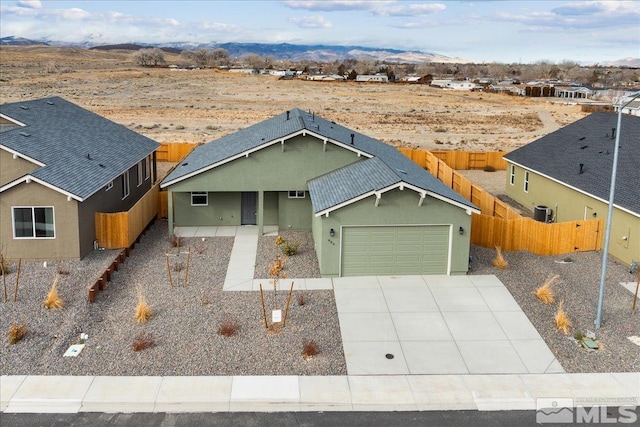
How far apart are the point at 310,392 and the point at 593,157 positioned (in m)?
20.4

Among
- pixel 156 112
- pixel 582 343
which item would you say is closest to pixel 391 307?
pixel 582 343

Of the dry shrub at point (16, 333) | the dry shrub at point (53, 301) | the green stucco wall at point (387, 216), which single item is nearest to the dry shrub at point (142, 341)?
the dry shrub at point (16, 333)

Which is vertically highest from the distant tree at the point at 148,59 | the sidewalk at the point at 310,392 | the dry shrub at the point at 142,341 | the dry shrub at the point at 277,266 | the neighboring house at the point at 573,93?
the distant tree at the point at 148,59

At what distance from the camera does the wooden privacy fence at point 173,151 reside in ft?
139

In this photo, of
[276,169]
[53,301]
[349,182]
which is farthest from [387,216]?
[53,301]

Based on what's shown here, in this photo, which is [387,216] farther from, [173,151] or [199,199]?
[173,151]

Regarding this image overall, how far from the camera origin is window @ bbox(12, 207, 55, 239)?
2044 centimetres

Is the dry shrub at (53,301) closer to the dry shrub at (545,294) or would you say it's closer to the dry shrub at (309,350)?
the dry shrub at (309,350)

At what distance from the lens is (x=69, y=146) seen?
24.3 m

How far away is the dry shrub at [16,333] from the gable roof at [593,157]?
20571 millimetres

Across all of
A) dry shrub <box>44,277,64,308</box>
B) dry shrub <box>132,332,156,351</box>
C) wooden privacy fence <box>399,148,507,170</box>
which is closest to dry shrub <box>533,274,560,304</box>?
dry shrub <box>132,332,156,351</box>

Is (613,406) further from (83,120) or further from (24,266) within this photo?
(83,120)

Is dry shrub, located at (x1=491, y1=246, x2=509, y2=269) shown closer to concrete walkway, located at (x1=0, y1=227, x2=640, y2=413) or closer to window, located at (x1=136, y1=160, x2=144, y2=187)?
concrete walkway, located at (x1=0, y1=227, x2=640, y2=413)

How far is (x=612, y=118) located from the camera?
2981 cm
